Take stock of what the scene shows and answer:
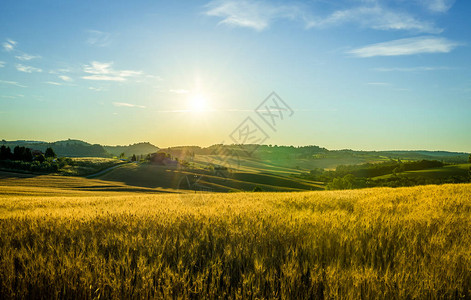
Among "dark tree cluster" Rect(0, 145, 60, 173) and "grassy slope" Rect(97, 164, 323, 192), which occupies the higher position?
"dark tree cluster" Rect(0, 145, 60, 173)

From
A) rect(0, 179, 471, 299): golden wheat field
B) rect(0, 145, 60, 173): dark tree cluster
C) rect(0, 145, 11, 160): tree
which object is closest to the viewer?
rect(0, 179, 471, 299): golden wheat field

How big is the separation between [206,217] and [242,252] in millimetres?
2162

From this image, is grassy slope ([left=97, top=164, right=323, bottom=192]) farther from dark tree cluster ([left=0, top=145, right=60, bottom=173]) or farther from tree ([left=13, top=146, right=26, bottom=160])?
tree ([left=13, top=146, right=26, bottom=160])

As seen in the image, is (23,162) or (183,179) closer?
(23,162)

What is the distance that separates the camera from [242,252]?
3.57m

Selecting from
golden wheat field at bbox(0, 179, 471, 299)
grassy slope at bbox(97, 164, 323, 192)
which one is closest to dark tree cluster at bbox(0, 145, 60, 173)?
grassy slope at bbox(97, 164, 323, 192)

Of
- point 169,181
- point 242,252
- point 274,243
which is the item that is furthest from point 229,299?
point 169,181

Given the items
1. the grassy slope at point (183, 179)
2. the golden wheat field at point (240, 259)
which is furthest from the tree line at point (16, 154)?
the golden wheat field at point (240, 259)

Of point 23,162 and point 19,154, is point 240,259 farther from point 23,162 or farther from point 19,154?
point 19,154

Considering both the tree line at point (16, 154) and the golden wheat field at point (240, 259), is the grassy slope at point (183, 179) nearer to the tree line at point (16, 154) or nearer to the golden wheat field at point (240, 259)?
the tree line at point (16, 154)

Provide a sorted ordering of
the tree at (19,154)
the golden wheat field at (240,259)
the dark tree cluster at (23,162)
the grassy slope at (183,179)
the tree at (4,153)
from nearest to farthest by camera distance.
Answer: the golden wheat field at (240,259)
the grassy slope at (183,179)
the dark tree cluster at (23,162)
the tree at (4,153)
the tree at (19,154)

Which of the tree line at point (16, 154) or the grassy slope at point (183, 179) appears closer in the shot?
the grassy slope at point (183, 179)

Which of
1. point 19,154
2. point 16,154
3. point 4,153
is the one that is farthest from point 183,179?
point 4,153

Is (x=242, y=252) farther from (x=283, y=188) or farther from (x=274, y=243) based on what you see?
(x=283, y=188)
